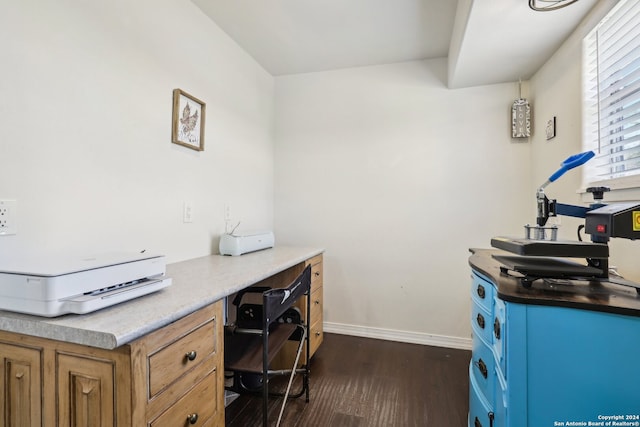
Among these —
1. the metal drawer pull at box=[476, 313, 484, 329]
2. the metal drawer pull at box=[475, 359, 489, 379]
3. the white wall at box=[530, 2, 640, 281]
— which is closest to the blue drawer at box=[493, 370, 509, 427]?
the metal drawer pull at box=[475, 359, 489, 379]

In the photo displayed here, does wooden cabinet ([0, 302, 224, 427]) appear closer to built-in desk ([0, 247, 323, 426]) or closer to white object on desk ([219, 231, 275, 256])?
built-in desk ([0, 247, 323, 426])

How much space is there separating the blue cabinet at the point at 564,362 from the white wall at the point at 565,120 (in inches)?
A: 23.2

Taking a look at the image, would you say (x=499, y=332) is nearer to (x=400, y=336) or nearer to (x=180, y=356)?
(x=180, y=356)

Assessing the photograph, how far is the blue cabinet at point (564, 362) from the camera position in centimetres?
88

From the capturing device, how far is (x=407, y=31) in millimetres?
2205

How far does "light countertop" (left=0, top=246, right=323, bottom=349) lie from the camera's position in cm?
74

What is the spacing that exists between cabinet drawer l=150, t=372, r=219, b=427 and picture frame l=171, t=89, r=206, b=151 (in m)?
1.32

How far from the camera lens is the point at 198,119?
75.5 inches

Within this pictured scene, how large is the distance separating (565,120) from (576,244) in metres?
1.20

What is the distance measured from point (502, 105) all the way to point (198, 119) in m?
2.36

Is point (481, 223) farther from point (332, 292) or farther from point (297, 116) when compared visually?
point (297, 116)

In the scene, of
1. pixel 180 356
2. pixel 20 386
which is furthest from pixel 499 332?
pixel 20 386

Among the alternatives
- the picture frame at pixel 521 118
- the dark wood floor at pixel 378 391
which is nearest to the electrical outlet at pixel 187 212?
the dark wood floor at pixel 378 391

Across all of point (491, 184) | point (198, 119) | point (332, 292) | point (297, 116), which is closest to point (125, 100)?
point (198, 119)
